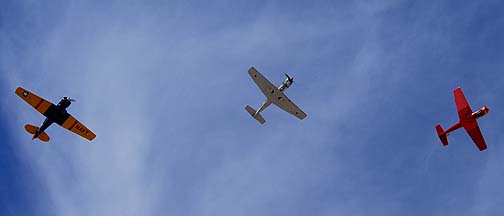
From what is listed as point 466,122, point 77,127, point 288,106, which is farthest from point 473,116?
point 77,127

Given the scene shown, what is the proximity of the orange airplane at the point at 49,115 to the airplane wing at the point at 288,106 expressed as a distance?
27157 millimetres

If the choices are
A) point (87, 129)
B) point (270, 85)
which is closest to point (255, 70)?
point (270, 85)

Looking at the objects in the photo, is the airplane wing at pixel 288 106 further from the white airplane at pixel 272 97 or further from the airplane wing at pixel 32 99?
the airplane wing at pixel 32 99

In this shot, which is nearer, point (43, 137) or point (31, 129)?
point (31, 129)

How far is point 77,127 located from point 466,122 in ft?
170

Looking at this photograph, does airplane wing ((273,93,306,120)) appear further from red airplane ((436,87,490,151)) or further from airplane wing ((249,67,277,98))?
red airplane ((436,87,490,151))

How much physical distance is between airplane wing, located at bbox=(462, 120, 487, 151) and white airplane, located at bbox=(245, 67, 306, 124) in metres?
23.3

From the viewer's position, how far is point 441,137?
103m

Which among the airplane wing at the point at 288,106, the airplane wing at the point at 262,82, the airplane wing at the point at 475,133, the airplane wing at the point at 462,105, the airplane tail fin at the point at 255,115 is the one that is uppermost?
the airplane tail fin at the point at 255,115

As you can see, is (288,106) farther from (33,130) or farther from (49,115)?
(33,130)

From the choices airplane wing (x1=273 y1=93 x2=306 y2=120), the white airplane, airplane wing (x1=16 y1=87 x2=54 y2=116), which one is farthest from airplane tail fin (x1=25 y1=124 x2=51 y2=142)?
airplane wing (x1=273 y1=93 x2=306 y2=120)

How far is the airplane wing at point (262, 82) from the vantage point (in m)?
103

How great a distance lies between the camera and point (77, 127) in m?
103

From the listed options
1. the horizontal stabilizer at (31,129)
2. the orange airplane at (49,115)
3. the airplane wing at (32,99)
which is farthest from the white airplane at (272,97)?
the horizontal stabilizer at (31,129)
